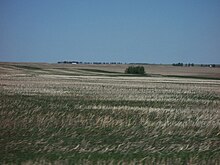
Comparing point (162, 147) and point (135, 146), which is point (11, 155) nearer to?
point (135, 146)

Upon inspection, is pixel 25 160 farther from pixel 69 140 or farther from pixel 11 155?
pixel 69 140

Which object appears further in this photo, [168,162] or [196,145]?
[196,145]

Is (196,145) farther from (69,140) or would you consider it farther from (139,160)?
(69,140)

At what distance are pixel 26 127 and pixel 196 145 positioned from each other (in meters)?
6.41

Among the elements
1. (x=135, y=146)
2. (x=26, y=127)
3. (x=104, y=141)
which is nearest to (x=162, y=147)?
(x=135, y=146)

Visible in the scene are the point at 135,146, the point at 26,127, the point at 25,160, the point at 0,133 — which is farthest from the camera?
the point at 26,127

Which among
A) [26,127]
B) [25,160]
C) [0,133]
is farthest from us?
[26,127]

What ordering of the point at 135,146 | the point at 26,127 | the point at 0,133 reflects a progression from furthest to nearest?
the point at 26,127
the point at 0,133
the point at 135,146

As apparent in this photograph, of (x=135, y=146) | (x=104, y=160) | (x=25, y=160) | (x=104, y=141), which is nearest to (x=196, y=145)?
(x=135, y=146)

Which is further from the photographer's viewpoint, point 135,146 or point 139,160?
point 135,146

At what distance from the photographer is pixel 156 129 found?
15875 millimetres

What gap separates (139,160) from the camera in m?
10.8

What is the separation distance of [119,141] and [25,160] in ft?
12.8

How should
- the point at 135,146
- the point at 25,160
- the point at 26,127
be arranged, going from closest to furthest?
the point at 25,160
the point at 135,146
the point at 26,127
